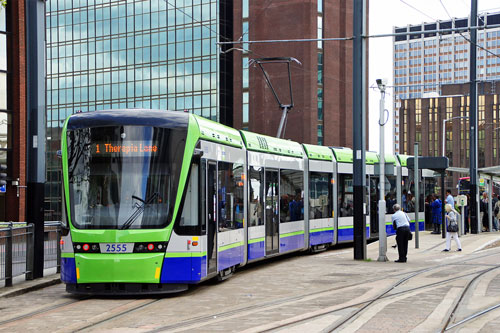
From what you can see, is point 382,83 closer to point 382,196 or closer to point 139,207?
point 382,196

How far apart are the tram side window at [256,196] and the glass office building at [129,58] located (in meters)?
51.2

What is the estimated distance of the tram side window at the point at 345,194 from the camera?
22.4 metres

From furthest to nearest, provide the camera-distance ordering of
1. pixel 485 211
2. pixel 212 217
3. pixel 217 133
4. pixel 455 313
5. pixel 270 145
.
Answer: pixel 485 211 < pixel 270 145 < pixel 217 133 < pixel 212 217 < pixel 455 313

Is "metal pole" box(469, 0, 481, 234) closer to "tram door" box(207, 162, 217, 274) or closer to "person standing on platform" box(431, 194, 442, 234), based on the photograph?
"person standing on platform" box(431, 194, 442, 234)

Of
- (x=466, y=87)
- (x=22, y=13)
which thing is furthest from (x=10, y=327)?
(x=466, y=87)

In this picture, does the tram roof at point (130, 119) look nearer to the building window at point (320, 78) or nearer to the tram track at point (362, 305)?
the tram track at point (362, 305)

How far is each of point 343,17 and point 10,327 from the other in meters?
64.1

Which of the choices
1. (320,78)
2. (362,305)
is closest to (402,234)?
(362,305)

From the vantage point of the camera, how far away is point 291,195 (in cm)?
1852

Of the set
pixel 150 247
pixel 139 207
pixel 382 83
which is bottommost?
pixel 150 247

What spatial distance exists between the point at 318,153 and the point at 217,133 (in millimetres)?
7761

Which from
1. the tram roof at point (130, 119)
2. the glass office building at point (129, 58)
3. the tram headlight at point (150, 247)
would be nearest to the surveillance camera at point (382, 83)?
the tram roof at point (130, 119)

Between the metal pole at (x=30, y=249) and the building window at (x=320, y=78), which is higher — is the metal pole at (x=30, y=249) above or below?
below

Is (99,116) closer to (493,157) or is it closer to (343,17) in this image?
(343,17)
